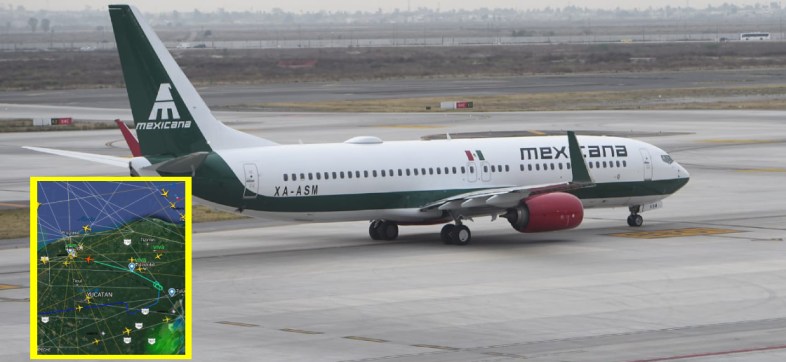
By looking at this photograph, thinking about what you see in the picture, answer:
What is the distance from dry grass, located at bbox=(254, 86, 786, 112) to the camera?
385 feet

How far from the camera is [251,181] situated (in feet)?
144

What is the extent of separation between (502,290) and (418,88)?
110m

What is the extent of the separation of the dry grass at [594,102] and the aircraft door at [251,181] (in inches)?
2852

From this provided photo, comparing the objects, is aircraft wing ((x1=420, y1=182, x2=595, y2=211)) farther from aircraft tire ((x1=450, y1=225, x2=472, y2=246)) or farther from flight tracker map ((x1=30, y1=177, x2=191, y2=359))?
flight tracker map ((x1=30, y1=177, x2=191, y2=359))

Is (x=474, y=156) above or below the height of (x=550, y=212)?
above

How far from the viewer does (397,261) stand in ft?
141

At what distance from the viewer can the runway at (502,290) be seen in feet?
96.9

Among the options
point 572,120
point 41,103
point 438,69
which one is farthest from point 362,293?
point 438,69

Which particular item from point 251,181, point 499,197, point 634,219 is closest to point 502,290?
point 499,197

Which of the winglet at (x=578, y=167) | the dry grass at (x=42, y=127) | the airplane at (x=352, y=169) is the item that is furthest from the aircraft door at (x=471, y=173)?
the dry grass at (x=42, y=127)

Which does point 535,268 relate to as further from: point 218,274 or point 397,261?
point 218,274

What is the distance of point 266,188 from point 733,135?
54.5 metres

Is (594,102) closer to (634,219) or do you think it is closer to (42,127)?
(42,127)

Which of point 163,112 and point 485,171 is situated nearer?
point 163,112
